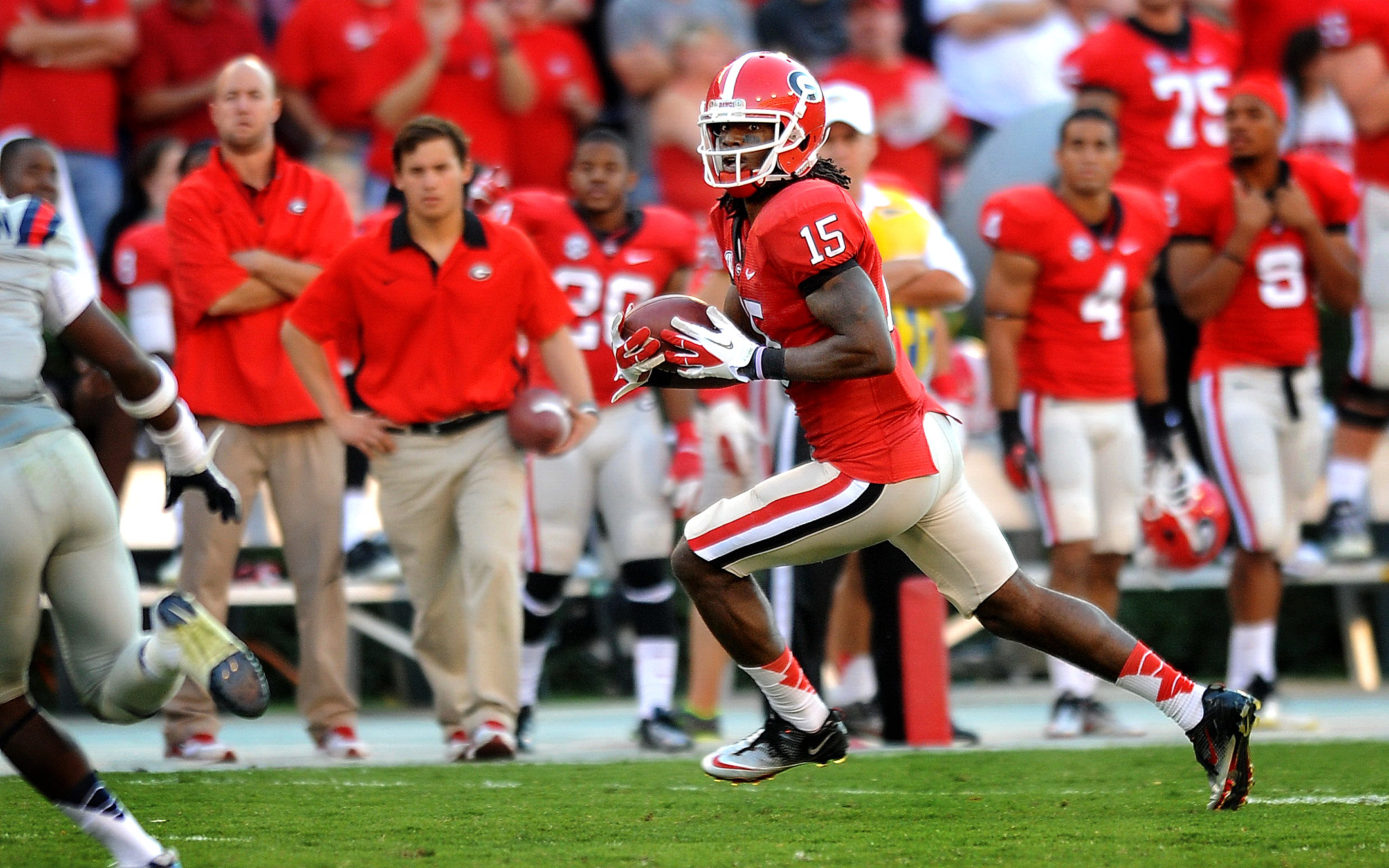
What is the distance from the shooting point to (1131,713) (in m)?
7.78

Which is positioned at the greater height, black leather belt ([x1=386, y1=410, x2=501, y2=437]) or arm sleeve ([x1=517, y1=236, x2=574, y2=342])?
arm sleeve ([x1=517, y1=236, x2=574, y2=342])

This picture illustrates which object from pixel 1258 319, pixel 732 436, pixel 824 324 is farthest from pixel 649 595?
pixel 1258 319

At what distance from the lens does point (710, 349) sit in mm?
4316

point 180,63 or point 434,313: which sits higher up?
point 180,63

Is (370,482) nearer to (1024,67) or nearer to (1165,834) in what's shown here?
(1024,67)

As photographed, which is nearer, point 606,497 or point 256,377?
point 256,377

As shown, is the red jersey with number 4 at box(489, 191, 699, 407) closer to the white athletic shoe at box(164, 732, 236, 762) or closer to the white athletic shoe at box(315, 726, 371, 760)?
the white athletic shoe at box(315, 726, 371, 760)

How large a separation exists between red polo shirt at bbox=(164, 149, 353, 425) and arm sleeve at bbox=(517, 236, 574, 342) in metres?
0.78

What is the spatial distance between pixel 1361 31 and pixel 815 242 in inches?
188

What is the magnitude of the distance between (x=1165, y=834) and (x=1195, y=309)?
3.23m

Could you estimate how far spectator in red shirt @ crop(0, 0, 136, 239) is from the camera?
828cm

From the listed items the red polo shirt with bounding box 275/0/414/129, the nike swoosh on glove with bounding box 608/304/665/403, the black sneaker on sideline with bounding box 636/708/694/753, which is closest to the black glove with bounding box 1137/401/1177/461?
the black sneaker on sideline with bounding box 636/708/694/753

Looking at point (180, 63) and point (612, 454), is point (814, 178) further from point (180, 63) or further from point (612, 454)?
point (180, 63)

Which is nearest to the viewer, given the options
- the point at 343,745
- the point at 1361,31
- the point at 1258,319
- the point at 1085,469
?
the point at 343,745
